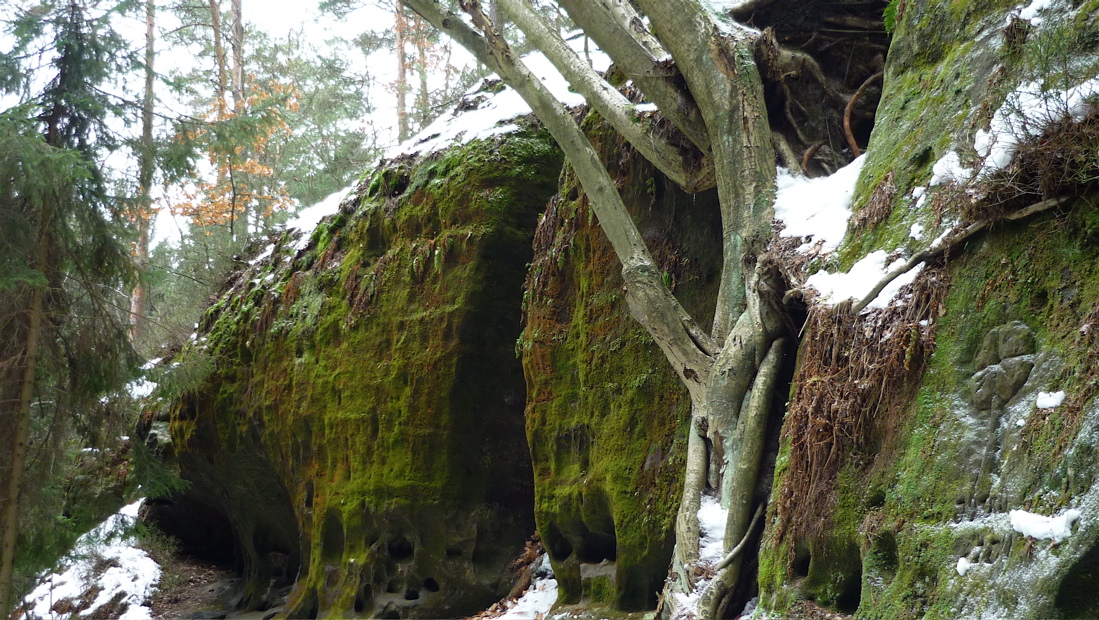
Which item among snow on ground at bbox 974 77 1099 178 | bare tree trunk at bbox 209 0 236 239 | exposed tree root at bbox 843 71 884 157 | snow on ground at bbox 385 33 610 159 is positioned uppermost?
bare tree trunk at bbox 209 0 236 239

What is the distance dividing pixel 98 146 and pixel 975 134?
11.1 metres

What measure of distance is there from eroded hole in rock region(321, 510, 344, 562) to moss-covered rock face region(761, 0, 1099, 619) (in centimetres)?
730

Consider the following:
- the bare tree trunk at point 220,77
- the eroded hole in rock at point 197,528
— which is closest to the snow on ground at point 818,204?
the eroded hole in rock at point 197,528

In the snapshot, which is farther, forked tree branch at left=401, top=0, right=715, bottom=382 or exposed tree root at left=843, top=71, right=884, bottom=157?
exposed tree root at left=843, top=71, right=884, bottom=157

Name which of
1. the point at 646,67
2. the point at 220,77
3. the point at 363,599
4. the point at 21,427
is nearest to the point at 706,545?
the point at 646,67

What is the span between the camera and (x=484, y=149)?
35.3 feet

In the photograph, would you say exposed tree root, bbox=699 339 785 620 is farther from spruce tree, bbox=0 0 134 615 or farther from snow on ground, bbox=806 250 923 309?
spruce tree, bbox=0 0 134 615

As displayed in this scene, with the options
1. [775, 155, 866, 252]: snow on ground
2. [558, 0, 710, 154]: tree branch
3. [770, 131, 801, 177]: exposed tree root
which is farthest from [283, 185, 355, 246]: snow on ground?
[775, 155, 866, 252]: snow on ground

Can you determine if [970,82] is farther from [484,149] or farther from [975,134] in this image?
[484,149]

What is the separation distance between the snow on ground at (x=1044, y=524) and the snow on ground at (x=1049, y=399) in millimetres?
474

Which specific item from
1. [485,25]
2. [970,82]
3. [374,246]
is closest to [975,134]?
[970,82]

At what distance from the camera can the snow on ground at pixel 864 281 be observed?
4789mm

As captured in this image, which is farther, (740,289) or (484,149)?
(484,149)

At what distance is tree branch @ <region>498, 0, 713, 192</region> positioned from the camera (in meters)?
7.55
